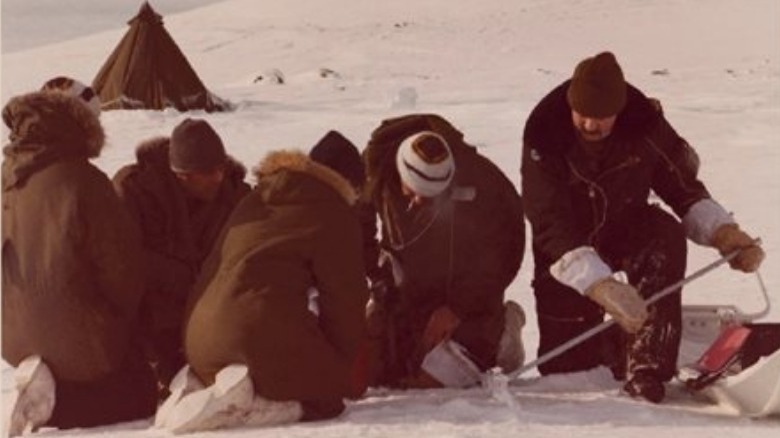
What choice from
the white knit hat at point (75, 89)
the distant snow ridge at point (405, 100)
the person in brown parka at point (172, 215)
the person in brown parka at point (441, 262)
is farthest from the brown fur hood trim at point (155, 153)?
the distant snow ridge at point (405, 100)

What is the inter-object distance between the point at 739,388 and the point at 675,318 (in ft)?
1.31

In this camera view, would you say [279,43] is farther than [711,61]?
Yes

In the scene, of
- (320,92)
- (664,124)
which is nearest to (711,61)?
(320,92)

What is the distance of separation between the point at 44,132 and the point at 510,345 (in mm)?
1613

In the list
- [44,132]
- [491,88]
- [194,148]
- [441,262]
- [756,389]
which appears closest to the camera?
[756,389]

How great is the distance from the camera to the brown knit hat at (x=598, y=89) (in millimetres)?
4277

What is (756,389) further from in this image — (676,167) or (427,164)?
(427,164)

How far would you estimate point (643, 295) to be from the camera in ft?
14.0

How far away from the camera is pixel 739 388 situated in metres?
3.88

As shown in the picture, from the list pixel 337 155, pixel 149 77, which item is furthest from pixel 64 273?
pixel 149 77

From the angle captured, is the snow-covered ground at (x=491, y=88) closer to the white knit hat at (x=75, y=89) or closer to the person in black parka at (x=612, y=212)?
the person in black parka at (x=612, y=212)

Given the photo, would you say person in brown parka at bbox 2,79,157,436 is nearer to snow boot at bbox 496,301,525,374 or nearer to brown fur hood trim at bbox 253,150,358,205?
brown fur hood trim at bbox 253,150,358,205

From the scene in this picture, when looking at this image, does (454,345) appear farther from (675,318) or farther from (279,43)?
(279,43)

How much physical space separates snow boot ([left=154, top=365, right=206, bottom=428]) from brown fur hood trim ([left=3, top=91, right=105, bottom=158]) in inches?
27.0
